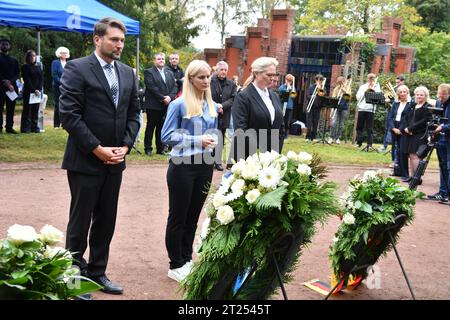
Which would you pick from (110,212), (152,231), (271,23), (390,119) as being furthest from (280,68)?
(110,212)

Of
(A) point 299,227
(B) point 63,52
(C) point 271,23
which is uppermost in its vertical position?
(C) point 271,23

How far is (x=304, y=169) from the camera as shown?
3508 millimetres

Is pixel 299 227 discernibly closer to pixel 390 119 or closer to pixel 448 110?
pixel 448 110

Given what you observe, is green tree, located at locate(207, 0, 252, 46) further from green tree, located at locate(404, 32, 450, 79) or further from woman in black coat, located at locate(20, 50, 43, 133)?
woman in black coat, located at locate(20, 50, 43, 133)

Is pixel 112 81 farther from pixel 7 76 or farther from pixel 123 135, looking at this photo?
pixel 7 76

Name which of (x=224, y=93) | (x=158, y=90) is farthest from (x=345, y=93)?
(x=158, y=90)

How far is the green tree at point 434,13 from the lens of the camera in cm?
3938

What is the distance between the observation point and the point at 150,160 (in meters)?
11.9

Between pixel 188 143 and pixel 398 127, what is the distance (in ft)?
29.3

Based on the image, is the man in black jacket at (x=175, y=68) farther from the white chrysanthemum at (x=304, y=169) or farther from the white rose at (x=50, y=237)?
the white rose at (x=50, y=237)

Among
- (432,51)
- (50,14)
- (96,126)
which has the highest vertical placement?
(432,51)

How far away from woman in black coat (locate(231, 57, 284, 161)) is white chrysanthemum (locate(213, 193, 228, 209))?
2.01 meters

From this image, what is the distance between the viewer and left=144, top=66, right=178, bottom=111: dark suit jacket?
11.9 meters

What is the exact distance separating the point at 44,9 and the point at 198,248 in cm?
912
